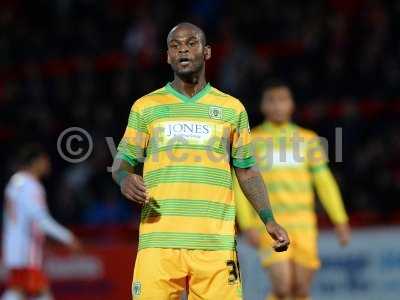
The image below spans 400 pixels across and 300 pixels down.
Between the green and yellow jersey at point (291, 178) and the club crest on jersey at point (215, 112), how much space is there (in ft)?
11.1

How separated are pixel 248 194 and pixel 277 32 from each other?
9.47 meters

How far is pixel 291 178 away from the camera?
9.28m

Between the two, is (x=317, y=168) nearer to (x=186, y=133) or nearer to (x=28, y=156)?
(x=28, y=156)

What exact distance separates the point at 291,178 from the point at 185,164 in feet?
12.0

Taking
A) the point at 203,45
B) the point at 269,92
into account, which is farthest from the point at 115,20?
the point at 203,45

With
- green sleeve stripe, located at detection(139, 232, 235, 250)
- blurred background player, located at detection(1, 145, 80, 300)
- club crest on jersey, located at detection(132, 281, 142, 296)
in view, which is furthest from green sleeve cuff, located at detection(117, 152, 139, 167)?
blurred background player, located at detection(1, 145, 80, 300)

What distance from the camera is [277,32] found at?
1517 cm

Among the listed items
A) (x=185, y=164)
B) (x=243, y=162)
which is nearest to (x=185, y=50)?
(x=185, y=164)

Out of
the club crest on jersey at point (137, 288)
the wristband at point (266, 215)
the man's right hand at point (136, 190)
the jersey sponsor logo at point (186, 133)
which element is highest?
the jersey sponsor logo at point (186, 133)

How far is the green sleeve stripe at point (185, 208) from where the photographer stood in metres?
5.70

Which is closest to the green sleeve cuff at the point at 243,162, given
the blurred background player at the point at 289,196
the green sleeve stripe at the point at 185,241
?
the green sleeve stripe at the point at 185,241

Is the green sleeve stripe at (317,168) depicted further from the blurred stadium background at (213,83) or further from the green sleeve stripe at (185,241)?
the green sleeve stripe at (185,241)

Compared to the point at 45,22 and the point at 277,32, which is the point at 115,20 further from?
the point at 277,32

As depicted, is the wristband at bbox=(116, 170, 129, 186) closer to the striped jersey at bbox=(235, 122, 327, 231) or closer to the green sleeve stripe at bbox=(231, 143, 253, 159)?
the green sleeve stripe at bbox=(231, 143, 253, 159)
